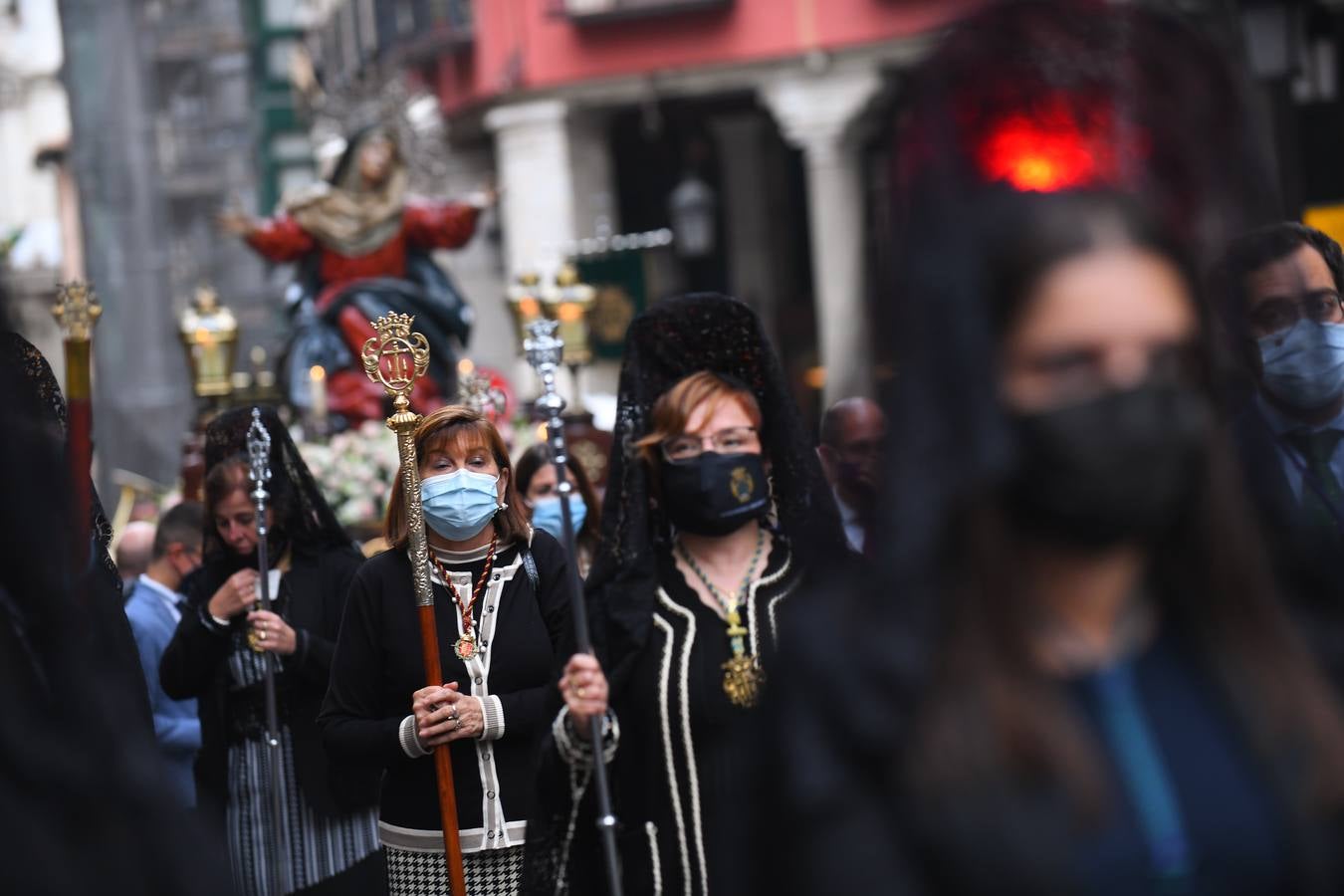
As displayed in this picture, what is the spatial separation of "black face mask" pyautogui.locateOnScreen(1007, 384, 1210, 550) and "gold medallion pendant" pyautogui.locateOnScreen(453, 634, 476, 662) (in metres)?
3.27

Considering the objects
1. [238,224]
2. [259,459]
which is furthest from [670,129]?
[259,459]

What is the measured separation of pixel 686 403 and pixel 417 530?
3.52ft

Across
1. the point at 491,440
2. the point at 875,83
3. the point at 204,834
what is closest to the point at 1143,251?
the point at 204,834

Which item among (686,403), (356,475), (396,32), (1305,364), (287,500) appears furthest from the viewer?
(396,32)

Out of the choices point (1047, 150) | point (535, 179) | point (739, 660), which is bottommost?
point (739, 660)

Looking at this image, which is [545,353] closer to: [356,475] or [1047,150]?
[1047,150]

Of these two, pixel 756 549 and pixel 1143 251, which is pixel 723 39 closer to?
pixel 756 549

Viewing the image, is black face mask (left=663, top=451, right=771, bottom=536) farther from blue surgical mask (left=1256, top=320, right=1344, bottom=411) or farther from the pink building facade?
the pink building facade

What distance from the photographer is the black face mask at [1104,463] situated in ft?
7.68

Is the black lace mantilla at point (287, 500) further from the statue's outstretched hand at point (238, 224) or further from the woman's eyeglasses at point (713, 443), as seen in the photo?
the statue's outstretched hand at point (238, 224)

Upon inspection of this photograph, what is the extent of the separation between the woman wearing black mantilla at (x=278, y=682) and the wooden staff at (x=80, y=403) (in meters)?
1.48

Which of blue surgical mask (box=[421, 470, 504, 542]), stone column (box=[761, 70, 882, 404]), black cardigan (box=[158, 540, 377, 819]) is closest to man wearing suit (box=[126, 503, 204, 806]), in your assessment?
black cardigan (box=[158, 540, 377, 819])

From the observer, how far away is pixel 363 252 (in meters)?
14.8

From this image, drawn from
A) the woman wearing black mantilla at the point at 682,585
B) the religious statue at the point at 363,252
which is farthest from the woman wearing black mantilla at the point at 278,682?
the religious statue at the point at 363,252
